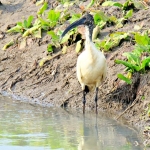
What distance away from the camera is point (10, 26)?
42.0 ft

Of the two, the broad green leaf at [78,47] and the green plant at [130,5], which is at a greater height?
the green plant at [130,5]

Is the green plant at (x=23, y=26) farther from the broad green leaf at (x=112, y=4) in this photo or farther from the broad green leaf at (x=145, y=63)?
the broad green leaf at (x=145, y=63)

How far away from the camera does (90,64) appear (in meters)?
9.22

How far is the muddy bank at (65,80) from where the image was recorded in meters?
9.09

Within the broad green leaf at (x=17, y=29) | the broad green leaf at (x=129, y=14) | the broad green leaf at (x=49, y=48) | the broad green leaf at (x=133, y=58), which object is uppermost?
the broad green leaf at (x=129, y=14)

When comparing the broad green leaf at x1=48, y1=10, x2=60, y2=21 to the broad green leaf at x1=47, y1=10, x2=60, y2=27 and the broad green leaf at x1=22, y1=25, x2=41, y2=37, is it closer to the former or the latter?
the broad green leaf at x1=47, y1=10, x2=60, y2=27

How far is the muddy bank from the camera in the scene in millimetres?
9086

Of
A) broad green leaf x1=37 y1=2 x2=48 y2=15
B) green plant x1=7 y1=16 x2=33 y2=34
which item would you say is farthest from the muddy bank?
broad green leaf x1=37 y1=2 x2=48 y2=15

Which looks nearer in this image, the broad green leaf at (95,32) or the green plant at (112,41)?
the green plant at (112,41)

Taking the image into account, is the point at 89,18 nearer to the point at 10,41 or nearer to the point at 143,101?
the point at 143,101

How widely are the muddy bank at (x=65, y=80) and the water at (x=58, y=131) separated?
30cm

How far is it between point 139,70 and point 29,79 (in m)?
2.52

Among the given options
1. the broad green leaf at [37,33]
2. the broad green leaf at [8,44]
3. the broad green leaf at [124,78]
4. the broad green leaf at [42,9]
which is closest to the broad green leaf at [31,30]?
the broad green leaf at [37,33]

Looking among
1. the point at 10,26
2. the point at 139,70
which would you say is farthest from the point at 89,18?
the point at 10,26
